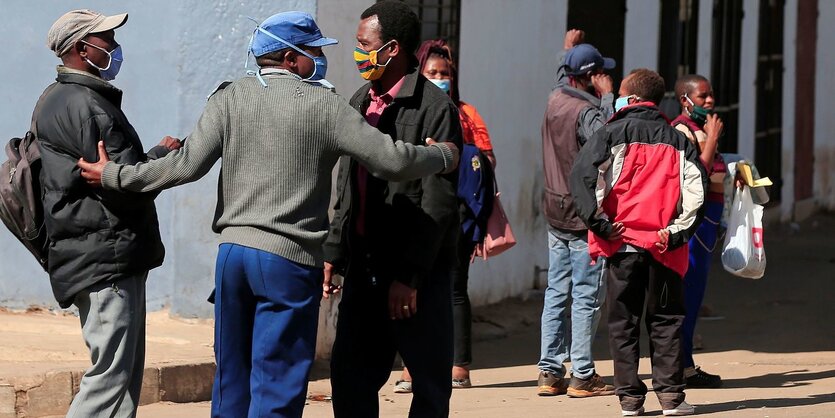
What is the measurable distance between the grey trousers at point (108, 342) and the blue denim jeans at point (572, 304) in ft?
9.35

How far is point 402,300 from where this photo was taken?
508 centimetres

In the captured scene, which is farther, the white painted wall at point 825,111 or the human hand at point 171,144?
the white painted wall at point 825,111

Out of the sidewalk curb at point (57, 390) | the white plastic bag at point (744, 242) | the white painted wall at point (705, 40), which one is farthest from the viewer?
the white painted wall at point (705, 40)

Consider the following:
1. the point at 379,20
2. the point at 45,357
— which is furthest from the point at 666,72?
the point at 379,20

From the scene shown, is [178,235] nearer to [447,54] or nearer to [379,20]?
[447,54]

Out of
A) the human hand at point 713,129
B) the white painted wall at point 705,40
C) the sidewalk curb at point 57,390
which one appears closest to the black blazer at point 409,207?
the sidewalk curb at point 57,390

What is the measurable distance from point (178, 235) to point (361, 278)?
3.27 metres

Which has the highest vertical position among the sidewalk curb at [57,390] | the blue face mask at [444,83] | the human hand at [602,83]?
the human hand at [602,83]

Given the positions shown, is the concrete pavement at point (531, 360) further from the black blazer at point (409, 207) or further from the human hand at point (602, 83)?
the black blazer at point (409, 207)

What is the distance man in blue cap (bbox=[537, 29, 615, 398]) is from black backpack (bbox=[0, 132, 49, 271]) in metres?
3.08

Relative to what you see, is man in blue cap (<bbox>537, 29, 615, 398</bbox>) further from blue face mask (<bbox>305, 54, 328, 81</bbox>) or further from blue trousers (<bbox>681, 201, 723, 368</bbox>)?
blue face mask (<bbox>305, 54, 328, 81</bbox>)

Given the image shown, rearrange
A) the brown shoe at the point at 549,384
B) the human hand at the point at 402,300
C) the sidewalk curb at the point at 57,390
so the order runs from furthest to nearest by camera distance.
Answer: the brown shoe at the point at 549,384
the sidewalk curb at the point at 57,390
the human hand at the point at 402,300

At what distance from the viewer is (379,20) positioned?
523 cm

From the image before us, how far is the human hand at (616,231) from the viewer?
6.80 meters
